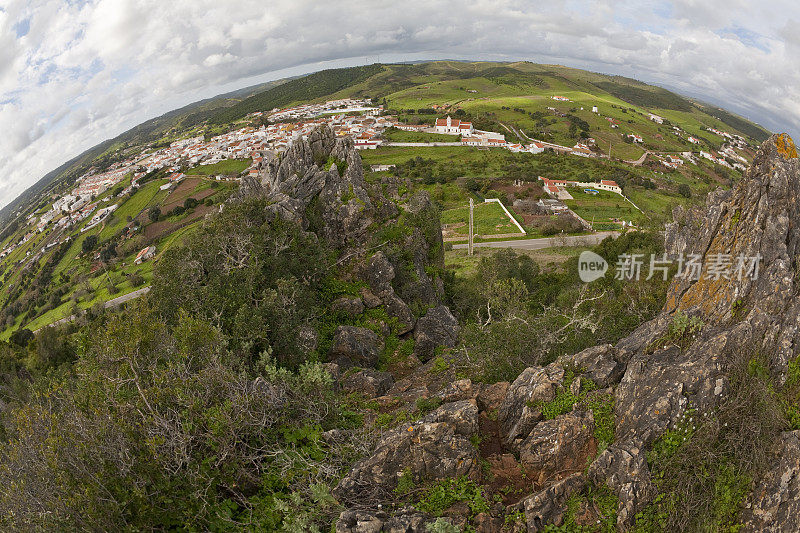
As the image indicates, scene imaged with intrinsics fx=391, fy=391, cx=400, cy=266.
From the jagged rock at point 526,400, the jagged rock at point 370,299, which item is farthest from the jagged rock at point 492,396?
the jagged rock at point 370,299

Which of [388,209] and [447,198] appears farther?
[447,198]

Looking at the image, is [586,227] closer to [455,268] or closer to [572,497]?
[455,268]

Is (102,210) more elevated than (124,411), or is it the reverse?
(124,411)

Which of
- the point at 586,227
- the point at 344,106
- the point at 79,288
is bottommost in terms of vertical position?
the point at 79,288

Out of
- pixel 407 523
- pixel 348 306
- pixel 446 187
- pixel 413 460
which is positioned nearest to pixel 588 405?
pixel 413 460

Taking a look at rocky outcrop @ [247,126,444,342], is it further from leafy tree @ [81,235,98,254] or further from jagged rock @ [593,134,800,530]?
leafy tree @ [81,235,98,254]

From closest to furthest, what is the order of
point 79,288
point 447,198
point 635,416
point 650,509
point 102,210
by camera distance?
point 650,509, point 635,416, point 79,288, point 447,198, point 102,210

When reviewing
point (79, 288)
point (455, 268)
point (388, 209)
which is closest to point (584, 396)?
point (388, 209)
